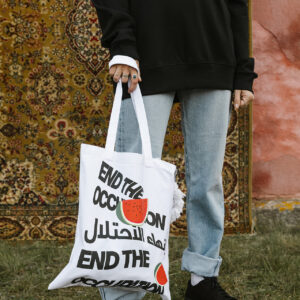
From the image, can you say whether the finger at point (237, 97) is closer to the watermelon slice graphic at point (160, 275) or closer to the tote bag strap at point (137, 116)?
the tote bag strap at point (137, 116)

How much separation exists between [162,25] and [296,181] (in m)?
1.70

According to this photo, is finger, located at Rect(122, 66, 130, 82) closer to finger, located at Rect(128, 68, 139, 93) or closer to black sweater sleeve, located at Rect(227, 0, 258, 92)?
finger, located at Rect(128, 68, 139, 93)

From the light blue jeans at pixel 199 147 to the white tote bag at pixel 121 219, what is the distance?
0.12 metres

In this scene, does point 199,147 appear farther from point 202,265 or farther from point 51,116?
point 51,116

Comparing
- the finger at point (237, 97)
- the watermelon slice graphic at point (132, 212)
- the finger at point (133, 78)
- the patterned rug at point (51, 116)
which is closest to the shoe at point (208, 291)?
the watermelon slice graphic at point (132, 212)

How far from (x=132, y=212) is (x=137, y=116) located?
278 millimetres

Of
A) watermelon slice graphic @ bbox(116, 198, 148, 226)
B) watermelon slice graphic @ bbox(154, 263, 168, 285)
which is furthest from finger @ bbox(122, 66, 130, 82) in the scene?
watermelon slice graphic @ bbox(154, 263, 168, 285)

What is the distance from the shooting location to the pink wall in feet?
8.08

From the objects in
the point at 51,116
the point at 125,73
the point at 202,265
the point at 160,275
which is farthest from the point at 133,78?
the point at 51,116

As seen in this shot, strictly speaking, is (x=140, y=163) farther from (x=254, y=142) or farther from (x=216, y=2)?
(x=254, y=142)

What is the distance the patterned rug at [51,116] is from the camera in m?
2.35

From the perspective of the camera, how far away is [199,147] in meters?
1.37

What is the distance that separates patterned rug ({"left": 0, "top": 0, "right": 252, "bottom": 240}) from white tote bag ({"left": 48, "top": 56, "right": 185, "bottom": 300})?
1279mm

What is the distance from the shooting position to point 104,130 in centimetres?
239
